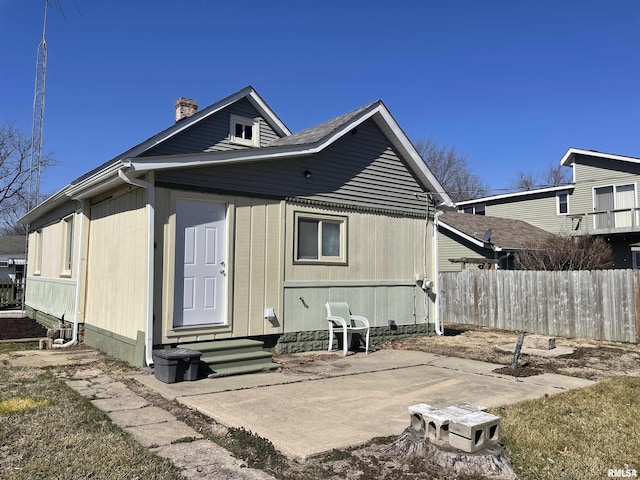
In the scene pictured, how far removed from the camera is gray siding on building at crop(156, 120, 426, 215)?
317 inches

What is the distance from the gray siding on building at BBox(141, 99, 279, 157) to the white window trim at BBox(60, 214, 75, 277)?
8.95ft

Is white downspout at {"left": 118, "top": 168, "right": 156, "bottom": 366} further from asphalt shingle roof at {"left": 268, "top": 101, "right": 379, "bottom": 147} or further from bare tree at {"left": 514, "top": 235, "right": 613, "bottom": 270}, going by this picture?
bare tree at {"left": 514, "top": 235, "right": 613, "bottom": 270}

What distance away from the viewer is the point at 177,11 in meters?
11.0

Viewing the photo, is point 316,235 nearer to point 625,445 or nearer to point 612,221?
point 625,445

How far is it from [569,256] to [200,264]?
15.1m

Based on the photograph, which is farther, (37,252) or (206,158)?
(37,252)

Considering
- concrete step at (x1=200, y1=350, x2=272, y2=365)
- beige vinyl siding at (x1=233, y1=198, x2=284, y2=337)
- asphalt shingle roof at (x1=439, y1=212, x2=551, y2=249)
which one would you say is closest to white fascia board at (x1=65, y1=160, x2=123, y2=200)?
beige vinyl siding at (x1=233, y1=198, x2=284, y2=337)

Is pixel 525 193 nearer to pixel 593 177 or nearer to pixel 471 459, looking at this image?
pixel 593 177

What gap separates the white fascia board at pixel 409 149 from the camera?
1041cm

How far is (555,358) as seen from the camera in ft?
29.4

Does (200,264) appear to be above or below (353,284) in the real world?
above

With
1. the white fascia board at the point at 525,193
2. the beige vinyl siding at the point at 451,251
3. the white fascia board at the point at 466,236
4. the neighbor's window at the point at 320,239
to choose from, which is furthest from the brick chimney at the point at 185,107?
the white fascia board at the point at 525,193

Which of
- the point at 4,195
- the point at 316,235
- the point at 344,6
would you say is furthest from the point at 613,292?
the point at 4,195

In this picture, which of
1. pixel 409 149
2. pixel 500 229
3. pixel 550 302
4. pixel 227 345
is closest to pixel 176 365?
pixel 227 345
